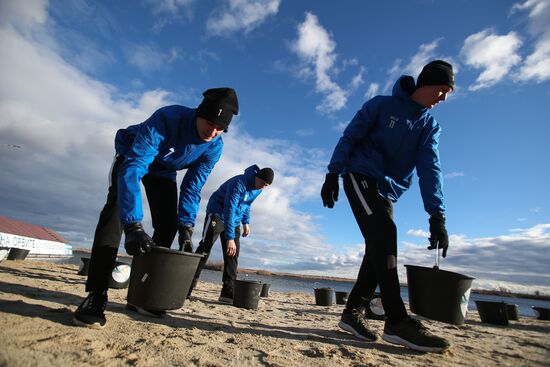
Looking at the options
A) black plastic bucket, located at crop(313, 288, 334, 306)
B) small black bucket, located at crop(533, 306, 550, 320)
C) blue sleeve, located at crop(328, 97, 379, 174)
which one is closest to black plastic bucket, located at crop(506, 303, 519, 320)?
small black bucket, located at crop(533, 306, 550, 320)

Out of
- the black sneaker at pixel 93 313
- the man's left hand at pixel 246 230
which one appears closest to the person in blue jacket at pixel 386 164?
the black sneaker at pixel 93 313

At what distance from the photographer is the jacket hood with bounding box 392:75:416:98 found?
2.96m

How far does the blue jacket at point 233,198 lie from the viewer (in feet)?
15.6

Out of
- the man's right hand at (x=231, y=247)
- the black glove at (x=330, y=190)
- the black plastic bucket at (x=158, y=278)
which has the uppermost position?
the black glove at (x=330, y=190)

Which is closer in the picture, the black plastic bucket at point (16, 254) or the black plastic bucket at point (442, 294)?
the black plastic bucket at point (442, 294)

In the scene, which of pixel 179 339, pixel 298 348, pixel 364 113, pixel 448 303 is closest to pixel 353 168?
pixel 364 113

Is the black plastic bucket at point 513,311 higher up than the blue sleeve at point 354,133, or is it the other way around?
the blue sleeve at point 354,133

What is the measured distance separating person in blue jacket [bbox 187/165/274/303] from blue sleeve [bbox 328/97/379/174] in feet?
7.60

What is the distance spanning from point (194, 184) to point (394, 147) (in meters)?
2.07

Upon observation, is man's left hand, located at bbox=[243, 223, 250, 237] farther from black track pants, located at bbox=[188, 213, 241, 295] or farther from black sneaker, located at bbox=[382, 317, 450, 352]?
black sneaker, located at bbox=[382, 317, 450, 352]

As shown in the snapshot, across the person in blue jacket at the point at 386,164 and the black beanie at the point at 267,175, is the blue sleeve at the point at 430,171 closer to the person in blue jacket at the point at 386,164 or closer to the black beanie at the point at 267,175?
the person in blue jacket at the point at 386,164

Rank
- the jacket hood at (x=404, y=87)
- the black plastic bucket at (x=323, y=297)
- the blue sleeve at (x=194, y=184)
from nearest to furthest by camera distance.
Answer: the jacket hood at (x=404, y=87)
the blue sleeve at (x=194, y=184)
the black plastic bucket at (x=323, y=297)

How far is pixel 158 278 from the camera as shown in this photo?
7.46 feet

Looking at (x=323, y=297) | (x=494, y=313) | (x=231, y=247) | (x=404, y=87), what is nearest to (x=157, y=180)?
(x=231, y=247)
